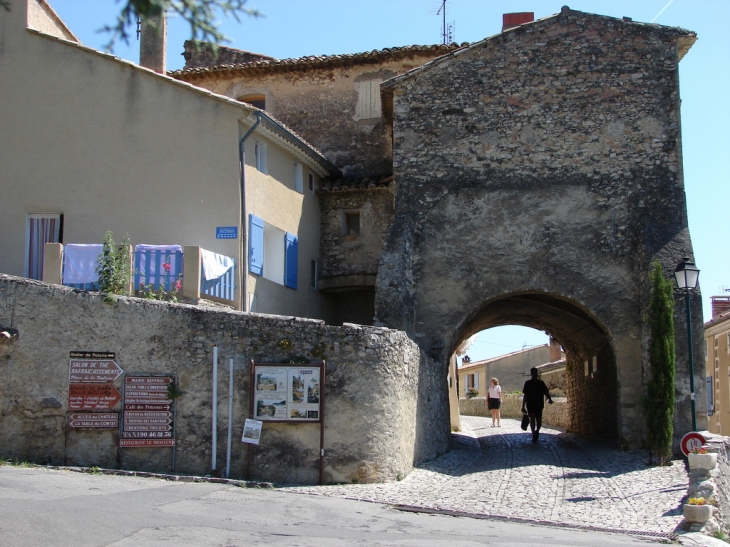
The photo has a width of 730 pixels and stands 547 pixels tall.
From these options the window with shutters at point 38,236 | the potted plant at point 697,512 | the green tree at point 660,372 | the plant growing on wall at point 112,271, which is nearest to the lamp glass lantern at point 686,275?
the green tree at point 660,372

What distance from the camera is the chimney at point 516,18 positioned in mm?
22016

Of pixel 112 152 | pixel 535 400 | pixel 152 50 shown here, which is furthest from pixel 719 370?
pixel 112 152

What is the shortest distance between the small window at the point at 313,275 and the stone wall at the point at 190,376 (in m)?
8.73

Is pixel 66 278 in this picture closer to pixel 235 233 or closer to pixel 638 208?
pixel 235 233

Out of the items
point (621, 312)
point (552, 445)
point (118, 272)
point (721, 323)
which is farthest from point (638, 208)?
point (721, 323)

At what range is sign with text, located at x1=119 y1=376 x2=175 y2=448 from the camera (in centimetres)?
1320

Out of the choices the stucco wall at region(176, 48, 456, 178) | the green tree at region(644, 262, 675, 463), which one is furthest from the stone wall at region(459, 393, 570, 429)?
the green tree at region(644, 262, 675, 463)

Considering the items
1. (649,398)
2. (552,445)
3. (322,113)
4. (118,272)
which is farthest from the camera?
(322,113)

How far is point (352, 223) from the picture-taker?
23.3m

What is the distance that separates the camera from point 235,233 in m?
18.3

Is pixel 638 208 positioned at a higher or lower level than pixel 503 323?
higher

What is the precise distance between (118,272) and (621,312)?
10.3 metres

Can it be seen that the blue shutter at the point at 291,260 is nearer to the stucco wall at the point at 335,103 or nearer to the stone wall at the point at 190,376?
the stucco wall at the point at 335,103

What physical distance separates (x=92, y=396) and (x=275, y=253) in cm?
774
